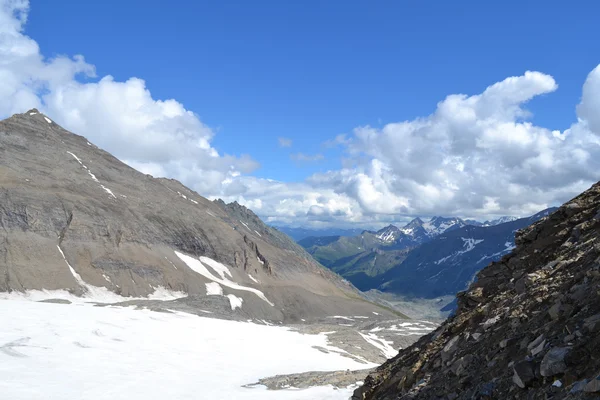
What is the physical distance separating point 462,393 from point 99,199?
141673 mm

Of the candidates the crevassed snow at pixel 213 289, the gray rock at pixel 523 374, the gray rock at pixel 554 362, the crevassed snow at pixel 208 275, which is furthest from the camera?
the crevassed snow at pixel 208 275

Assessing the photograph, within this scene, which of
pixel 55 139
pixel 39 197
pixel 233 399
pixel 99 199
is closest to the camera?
pixel 233 399

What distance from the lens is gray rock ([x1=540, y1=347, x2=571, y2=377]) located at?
8086mm

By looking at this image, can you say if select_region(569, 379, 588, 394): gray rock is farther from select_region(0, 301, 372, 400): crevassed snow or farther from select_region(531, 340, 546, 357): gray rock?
select_region(0, 301, 372, 400): crevassed snow

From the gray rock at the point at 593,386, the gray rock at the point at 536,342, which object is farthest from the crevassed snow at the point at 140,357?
the gray rock at the point at 593,386

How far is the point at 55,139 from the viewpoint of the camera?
15788cm

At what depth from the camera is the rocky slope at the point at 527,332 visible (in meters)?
8.26

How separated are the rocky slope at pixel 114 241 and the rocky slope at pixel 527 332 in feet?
277

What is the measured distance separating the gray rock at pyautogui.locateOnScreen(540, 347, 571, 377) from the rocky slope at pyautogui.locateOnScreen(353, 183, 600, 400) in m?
0.02

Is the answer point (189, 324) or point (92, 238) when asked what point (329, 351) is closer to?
point (189, 324)

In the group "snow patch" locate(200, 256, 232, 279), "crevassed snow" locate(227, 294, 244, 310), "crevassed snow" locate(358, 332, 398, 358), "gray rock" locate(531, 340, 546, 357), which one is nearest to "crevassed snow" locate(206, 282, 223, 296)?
"crevassed snow" locate(227, 294, 244, 310)

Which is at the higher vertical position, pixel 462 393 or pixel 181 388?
pixel 462 393

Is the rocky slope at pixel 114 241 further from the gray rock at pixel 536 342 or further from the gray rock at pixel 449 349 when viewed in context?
the gray rock at pixel 536 342

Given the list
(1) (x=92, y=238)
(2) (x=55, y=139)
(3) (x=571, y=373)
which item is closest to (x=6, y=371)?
(3) (x=571, y=373)
